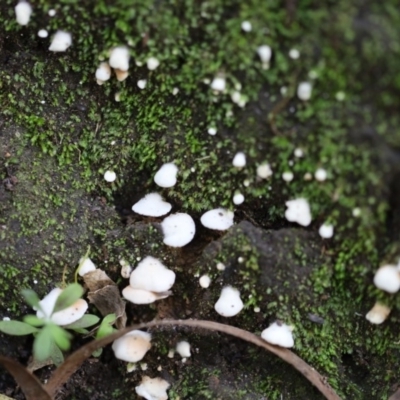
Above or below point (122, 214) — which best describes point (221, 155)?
above

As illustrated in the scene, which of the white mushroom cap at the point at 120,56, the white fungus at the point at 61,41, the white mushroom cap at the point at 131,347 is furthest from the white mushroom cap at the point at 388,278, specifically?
the white fungus at the point at 61,41

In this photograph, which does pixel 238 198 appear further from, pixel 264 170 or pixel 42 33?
pixel 42 33

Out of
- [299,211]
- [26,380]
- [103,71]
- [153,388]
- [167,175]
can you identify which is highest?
[103,71]

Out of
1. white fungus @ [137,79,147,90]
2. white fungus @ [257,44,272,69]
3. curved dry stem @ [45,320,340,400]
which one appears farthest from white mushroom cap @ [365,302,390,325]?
white fungus @ [137,79,147,90]

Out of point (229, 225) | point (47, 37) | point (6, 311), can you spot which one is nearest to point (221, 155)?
point (229, 225)

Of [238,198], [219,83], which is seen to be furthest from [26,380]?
[219,83]

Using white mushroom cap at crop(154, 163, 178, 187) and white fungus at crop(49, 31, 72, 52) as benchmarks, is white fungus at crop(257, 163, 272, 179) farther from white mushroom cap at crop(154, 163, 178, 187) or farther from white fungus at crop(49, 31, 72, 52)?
white fungus at crop(49, 31, 72, 52)

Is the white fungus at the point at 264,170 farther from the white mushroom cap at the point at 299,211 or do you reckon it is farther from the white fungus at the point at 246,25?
the white fungus at the point at 246,25

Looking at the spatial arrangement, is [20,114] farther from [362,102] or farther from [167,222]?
[362,102]
